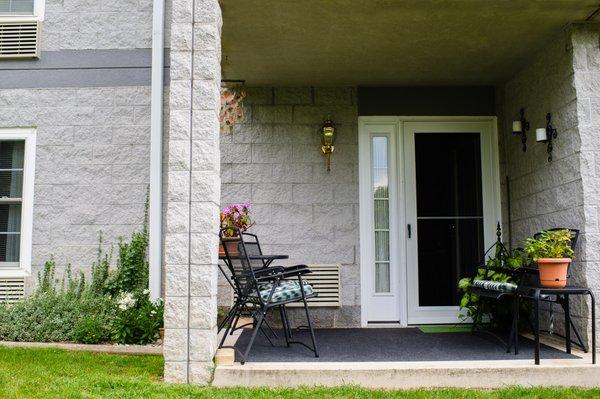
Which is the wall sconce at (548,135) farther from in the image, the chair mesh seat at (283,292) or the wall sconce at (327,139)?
the chair mesh seat at (283,292)

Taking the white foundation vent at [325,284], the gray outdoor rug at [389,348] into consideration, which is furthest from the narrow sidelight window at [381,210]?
the gray outdoor rug at [389,348]

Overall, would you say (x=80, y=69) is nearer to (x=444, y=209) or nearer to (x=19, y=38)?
(x=19, y=38)

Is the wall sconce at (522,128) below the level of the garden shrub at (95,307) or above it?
above

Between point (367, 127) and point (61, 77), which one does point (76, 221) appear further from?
point (367, 127)

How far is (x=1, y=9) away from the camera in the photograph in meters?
5.91

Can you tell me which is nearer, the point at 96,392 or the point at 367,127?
the point at 96,392

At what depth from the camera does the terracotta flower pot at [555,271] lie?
3748 millimetres

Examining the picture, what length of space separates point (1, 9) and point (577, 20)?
5.51 m

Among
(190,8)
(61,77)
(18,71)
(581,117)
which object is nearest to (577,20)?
(581,117)

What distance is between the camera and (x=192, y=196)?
342 centimetres

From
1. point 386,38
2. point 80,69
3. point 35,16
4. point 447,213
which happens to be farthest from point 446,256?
point 35,16

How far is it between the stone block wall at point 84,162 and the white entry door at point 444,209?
2.70 metres

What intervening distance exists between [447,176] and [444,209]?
0.33 meters

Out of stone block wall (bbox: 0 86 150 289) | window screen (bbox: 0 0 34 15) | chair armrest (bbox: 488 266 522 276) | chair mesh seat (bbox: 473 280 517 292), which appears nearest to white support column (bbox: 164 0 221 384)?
chair mesh seat (bbox: 473 280 517 292)
